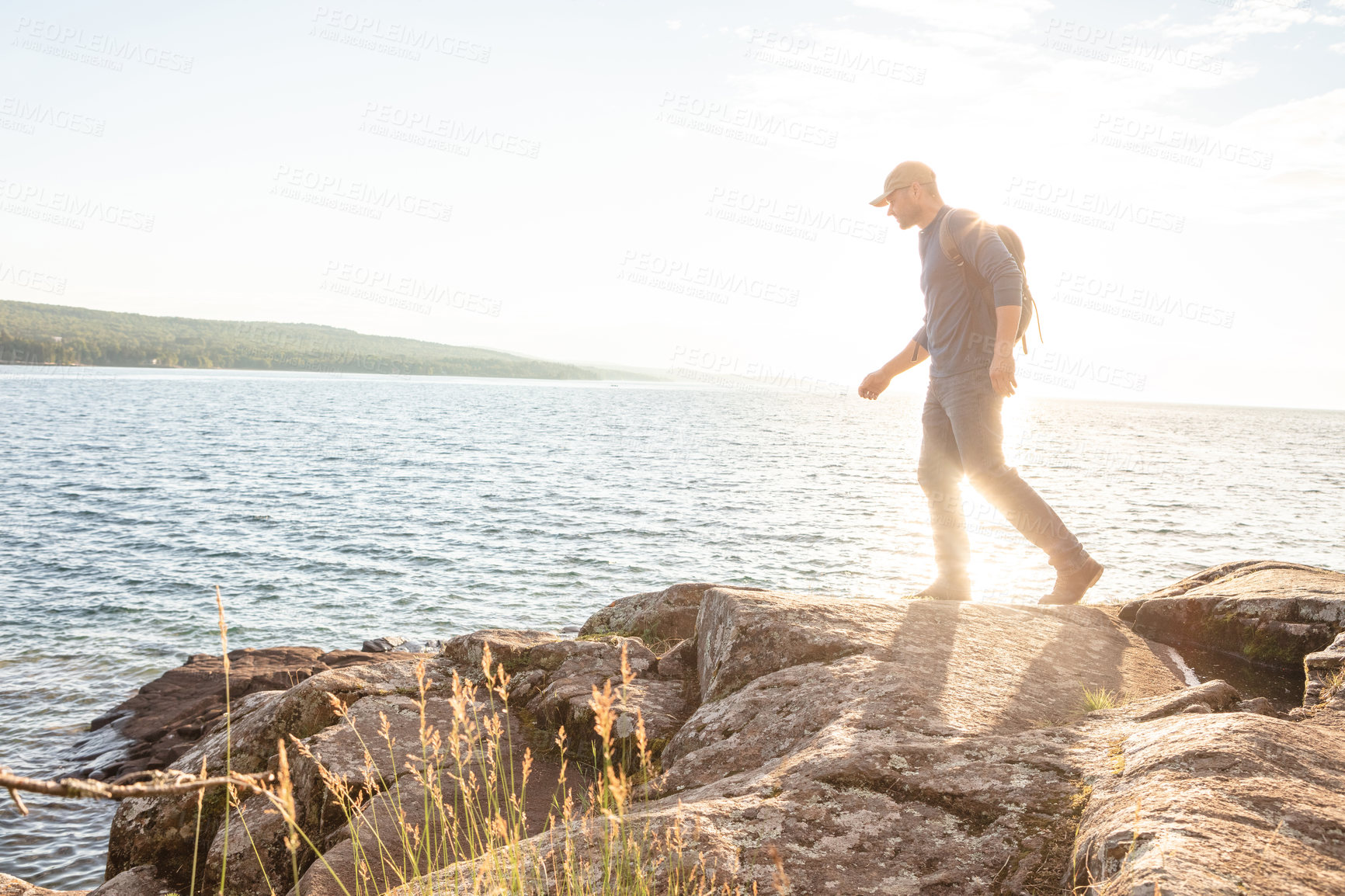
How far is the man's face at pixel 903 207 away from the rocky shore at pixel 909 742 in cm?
287

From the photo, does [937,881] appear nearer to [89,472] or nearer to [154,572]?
[154,572]

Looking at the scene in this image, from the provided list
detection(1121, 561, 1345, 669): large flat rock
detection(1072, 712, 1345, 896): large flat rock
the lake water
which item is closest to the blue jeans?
detection(1121, 561, 1345, 669): large flat rock

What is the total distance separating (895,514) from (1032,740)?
2827 centimetres

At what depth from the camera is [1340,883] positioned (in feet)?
6.28

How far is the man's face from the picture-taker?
589 centimetres

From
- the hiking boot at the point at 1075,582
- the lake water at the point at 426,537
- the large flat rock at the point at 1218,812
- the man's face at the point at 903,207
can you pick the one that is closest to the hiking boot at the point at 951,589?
the hiking boot at the point at 1075,582

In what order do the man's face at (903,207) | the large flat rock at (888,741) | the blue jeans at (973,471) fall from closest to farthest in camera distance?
1. the large flat rock at (888,741)
2. the blue jeans at (973,471)
3. the man's face at (903,207)

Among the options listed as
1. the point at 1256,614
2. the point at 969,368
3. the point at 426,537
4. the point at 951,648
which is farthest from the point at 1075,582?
the point at 426,537

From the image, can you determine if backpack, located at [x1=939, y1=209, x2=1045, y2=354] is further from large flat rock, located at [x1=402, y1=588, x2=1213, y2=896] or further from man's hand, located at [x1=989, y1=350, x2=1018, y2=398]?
large flat rock, located at [x1=402, y1=588, x2=1213, y2=896]

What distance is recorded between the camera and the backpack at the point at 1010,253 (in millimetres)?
5617

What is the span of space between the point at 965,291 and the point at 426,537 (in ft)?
67.6

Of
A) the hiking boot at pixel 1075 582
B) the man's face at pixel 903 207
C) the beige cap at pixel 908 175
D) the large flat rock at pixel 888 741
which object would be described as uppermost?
the beige cap at pixel 908 175

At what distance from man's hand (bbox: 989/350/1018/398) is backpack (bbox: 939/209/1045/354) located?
0.35 meters

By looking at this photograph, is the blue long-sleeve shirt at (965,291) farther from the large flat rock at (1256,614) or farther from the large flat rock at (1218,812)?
the large flat rock at (1218,812)
